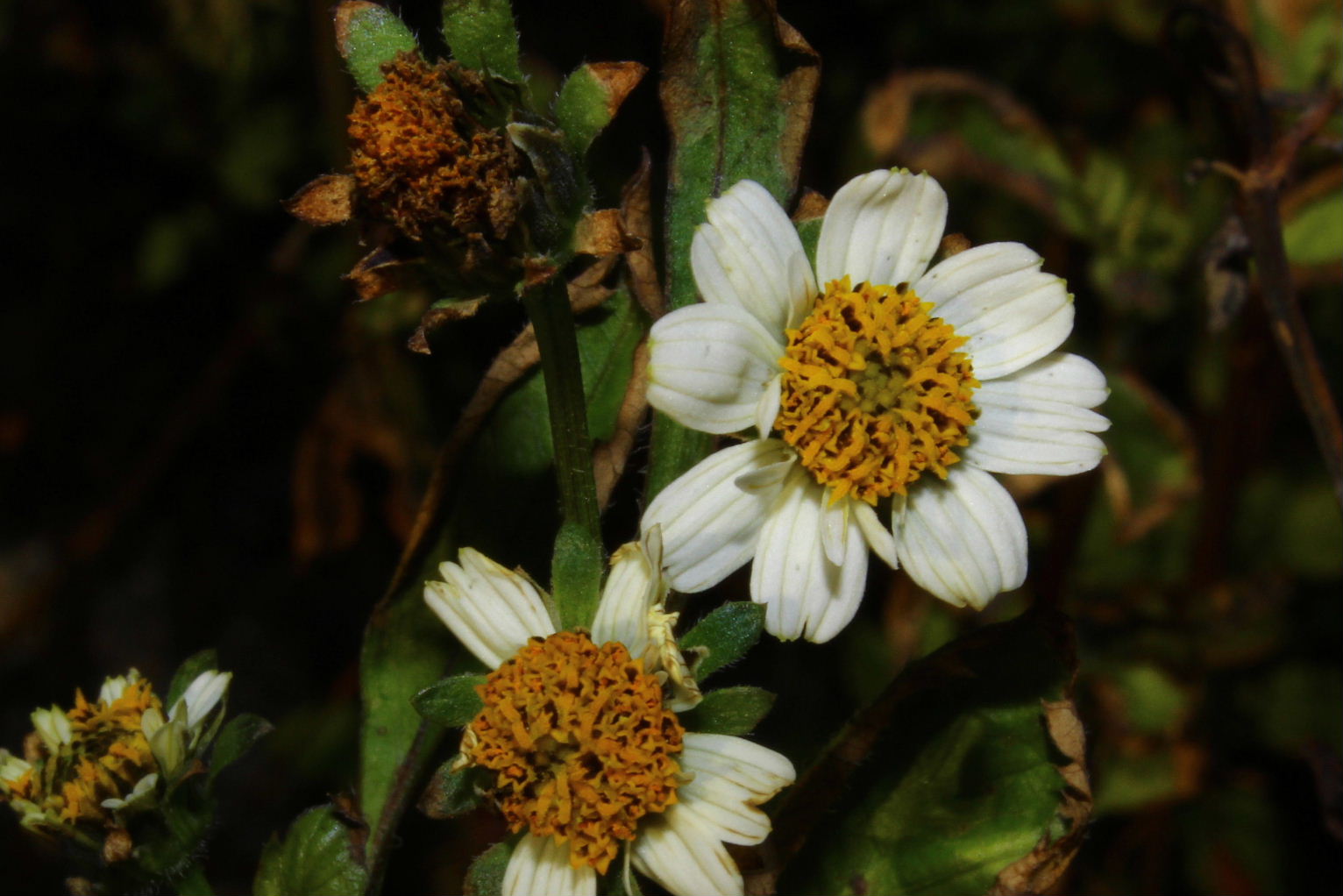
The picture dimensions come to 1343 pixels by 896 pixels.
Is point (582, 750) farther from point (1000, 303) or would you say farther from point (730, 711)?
point (1000, 303)

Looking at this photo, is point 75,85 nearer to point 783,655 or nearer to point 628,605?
point 783,655

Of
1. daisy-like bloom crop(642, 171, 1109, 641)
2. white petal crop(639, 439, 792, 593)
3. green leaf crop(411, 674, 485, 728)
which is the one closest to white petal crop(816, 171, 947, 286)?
daisy-like bloom crop(642, 171, 1109, 641)

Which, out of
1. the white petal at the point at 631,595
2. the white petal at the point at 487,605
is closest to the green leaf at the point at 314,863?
the white petal at the point at 487,605

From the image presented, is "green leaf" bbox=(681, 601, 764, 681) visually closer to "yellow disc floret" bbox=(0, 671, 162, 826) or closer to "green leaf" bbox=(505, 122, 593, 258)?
"green leaf" bbox=(505, 122, 593, 258)

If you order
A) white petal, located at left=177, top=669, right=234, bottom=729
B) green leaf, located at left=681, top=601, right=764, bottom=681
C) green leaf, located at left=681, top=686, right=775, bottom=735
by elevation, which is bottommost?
green leaf, located at left=681, top=686, right=775, bottom=735

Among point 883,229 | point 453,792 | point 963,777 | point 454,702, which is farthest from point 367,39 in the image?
point 963,777
